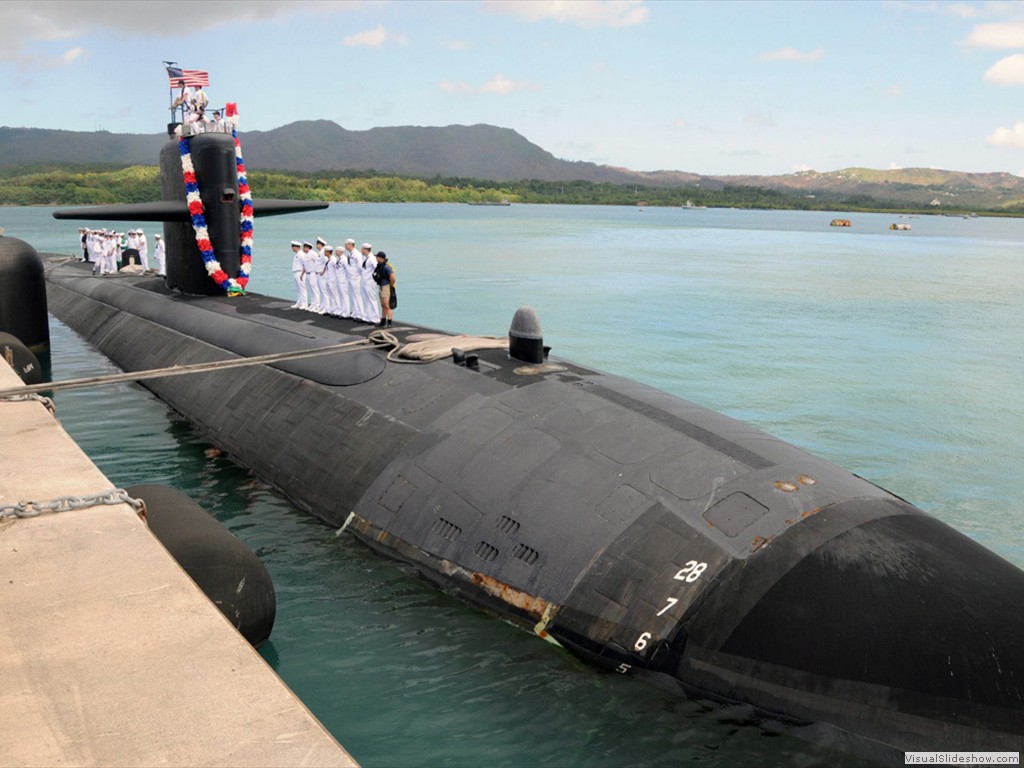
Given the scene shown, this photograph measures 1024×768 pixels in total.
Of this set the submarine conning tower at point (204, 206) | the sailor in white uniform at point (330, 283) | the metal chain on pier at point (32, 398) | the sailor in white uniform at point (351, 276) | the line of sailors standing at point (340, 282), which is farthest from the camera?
the submarine conning tower at point (204, 206)

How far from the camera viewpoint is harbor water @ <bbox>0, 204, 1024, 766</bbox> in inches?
234

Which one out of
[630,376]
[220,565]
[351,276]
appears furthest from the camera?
[630,376]

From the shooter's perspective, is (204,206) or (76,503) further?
(204,206)

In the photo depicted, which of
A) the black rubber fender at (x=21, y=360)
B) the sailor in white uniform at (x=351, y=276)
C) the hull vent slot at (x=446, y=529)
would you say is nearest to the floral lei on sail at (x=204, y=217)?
the sailor in white uniform at (x=351, y=276)

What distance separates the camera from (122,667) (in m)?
4.15

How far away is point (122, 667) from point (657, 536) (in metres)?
3.49

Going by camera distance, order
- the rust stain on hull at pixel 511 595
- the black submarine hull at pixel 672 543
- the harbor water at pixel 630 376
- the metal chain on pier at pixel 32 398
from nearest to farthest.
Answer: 1. the black submarine hull at pixel 672 543
2. the harbor water at pixel 630 376
3. the rust stain on hull at pixel 511 595
4. the metal chain on pier at pixel 32 398

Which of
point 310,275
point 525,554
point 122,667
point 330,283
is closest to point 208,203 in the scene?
point 310,275

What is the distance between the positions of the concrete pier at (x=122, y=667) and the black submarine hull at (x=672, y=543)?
2.54m

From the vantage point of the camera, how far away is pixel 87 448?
12.6 metres

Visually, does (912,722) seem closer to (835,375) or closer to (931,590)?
(931,590)

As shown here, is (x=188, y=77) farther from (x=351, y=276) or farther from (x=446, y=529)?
(x=446, y=529)

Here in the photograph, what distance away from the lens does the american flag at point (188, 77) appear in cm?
1626

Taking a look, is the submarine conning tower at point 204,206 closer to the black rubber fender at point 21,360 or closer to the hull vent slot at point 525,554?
the black rubber fender at point 21,360
